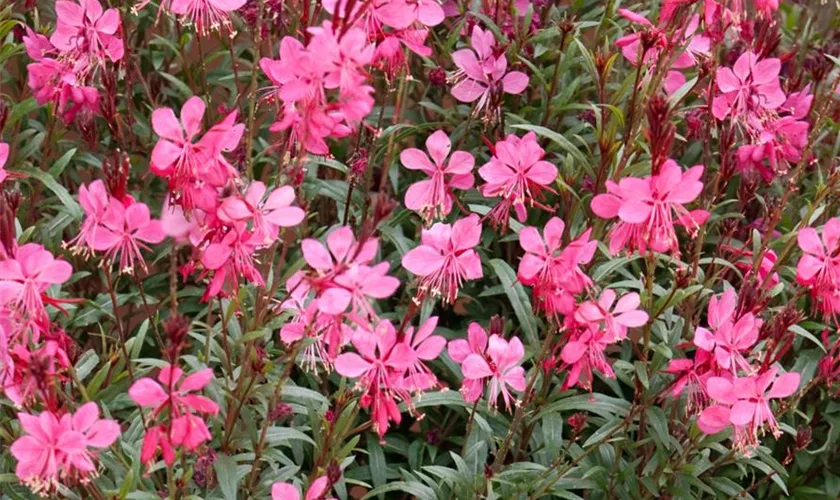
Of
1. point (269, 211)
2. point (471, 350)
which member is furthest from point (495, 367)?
point (269, 211)

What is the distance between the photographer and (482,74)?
1.81 metres

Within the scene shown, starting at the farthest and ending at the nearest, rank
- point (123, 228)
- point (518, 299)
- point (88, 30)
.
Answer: point (518, 299)
point (88, 30)
point (123, 228)

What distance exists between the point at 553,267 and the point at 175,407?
47 cm

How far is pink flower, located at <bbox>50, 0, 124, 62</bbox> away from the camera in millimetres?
1596

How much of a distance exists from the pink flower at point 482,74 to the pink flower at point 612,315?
53cm

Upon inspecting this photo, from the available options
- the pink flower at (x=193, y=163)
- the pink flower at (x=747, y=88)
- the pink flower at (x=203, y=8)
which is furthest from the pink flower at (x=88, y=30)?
the pink flower at (x=747, y=88)

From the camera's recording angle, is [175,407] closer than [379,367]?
Yes

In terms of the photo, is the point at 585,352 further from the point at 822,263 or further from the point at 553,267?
the point at 822,263

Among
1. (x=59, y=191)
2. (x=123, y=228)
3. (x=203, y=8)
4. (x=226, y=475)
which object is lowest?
(x=226, y=475)

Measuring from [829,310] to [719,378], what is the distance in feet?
0.71

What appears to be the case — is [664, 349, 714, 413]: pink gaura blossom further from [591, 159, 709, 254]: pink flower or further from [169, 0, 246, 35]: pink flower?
[169, 0, 246, 35]: pink flower

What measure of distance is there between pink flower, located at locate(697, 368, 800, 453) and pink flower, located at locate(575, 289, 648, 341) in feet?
0.41

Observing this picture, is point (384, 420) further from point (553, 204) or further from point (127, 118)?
point (127, 118)

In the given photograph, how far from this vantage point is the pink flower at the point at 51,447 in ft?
3.68
